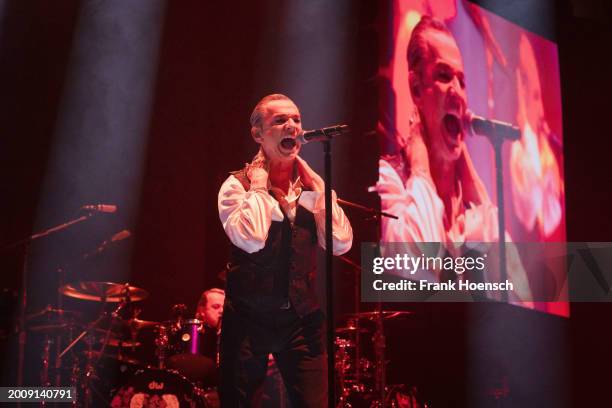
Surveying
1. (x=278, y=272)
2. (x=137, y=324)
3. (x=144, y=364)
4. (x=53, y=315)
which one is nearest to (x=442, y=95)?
(x=137, y=324)

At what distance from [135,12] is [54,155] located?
3.98 feet

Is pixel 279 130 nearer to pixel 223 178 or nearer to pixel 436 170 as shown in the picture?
pixel 436 170

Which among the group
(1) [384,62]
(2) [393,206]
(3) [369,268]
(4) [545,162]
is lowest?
(3) [369,268]

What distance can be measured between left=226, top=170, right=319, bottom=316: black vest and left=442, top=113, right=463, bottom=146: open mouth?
3.17 m

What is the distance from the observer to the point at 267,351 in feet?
8.23

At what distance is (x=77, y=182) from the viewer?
5.44 m

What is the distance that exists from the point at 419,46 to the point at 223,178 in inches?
69.9

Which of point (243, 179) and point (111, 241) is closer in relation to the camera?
point (243, 179)

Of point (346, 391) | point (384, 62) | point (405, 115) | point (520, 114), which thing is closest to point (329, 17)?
point (384, 62)

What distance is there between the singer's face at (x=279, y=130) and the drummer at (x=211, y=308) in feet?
8.54

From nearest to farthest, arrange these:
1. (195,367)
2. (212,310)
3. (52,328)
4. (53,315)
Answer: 1. (52,328)
2. (53,315)
3. (195,367)
4. (212,310)

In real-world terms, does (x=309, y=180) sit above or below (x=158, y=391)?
above

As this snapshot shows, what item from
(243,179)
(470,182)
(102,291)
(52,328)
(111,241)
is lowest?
(52,328)

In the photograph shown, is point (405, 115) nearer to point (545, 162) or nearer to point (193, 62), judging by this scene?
point (545, 162)
